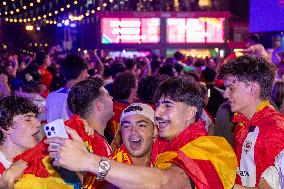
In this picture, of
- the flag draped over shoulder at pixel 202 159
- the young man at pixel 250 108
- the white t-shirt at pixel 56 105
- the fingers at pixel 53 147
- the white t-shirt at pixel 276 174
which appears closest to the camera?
the fingers at pixel 53 147

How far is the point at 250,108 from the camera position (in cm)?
458

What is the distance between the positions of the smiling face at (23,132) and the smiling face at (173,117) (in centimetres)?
127

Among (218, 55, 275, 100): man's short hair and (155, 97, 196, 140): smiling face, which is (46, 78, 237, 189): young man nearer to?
(155, 97, 196, 140): smiling face

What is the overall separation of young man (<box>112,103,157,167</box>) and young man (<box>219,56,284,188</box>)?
23.6 inches

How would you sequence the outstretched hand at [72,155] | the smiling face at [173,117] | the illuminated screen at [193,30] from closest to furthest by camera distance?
1. the outstretched hand at [72,155]
2. the smiling face at [173,117]
3. the illuminated screen at [193,30]

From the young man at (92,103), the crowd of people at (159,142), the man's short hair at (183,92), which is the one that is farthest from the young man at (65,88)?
the man's short hair at (183,92)

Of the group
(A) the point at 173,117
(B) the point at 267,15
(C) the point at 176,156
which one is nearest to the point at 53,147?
(C) the point at 176,156

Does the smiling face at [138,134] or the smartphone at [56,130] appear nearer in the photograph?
the smartphone at [56,130]

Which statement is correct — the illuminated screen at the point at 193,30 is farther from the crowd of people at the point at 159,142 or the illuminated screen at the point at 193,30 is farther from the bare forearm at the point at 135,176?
the bare forearm at the point at 135,176

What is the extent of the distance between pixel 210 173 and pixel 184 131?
0.39 meters

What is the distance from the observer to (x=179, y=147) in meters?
3.39

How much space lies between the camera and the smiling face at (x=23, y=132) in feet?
14.9

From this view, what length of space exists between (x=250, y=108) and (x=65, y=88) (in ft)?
10.8

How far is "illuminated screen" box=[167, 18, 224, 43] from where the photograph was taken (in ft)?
95.6
